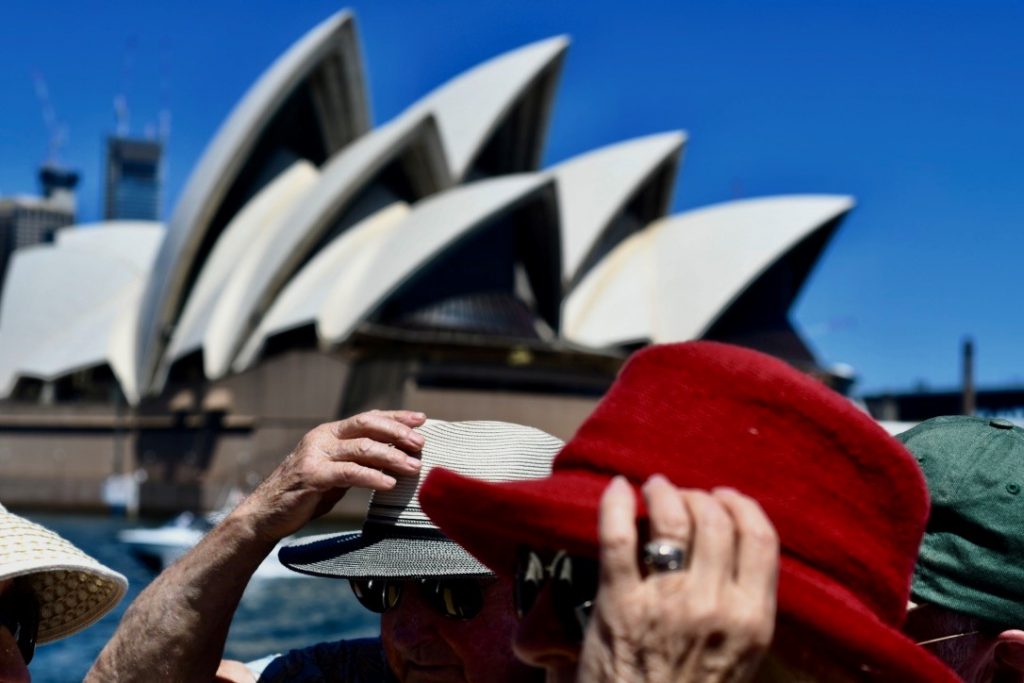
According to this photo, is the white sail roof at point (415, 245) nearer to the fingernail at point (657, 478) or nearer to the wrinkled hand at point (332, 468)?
the wrinkled hand at point (332, 468)

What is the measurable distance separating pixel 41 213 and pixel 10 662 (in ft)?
300

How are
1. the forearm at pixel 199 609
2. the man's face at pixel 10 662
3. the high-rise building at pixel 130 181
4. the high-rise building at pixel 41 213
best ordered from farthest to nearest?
1. the high-rise building at pixel 130 181
2. the high-rise building at pixel 41 213
3. the forearm at pixel 199 609
4. the man's face at pixel 10 662

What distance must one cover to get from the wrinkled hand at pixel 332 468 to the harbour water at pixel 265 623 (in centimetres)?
400

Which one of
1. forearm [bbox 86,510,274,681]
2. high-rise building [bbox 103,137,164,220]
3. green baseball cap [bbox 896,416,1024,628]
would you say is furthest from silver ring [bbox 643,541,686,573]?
high-rise building [bbox 103,137,164,220]

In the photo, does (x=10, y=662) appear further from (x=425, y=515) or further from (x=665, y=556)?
(x=665, y=556)

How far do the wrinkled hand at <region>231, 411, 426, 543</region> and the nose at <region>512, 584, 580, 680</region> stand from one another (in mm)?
529

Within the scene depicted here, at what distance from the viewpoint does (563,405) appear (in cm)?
2130

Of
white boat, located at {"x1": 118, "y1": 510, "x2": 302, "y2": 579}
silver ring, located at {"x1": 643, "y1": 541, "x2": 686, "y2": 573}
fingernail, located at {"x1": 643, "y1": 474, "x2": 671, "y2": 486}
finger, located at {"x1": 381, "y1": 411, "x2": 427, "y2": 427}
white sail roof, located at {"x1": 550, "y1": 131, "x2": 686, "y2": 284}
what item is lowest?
white boat, located at {"x1": 118, "y1": 510, "x2": 302, "y2": 579}

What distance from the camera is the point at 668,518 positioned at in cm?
72

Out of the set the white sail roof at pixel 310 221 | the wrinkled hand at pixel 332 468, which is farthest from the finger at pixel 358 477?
the white sail roof at pixel 310 221

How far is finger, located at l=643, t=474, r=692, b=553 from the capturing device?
718 millimetres

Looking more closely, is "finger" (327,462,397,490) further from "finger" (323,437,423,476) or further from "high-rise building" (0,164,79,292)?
"high-rise building" (0,164,79,292)

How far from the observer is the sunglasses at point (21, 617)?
56.1 inches

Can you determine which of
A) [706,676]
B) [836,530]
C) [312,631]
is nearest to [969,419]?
[836,530]
